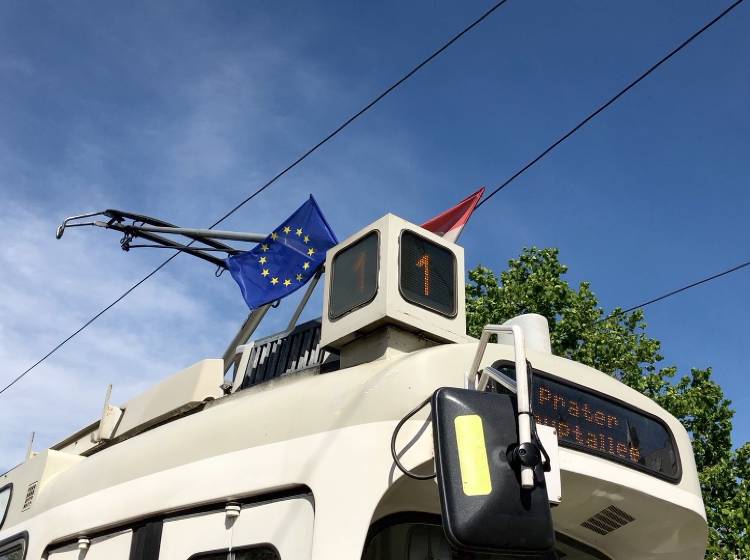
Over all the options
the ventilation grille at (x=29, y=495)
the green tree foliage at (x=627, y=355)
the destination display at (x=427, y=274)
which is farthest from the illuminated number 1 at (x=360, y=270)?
the green tree foliage at (x=627, y=355)

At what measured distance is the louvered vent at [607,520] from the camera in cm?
337

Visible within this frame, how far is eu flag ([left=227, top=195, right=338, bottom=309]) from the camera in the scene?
22.1 ft

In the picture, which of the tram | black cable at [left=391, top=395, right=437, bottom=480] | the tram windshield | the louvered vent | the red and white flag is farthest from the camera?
the red and white flag

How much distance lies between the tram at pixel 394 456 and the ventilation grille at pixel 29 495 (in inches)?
15.1

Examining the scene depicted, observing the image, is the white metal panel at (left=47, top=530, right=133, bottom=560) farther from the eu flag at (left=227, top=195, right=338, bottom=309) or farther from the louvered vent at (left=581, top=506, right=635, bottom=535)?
the eu flag at (left=227, top=195, right=338, bottom=309)

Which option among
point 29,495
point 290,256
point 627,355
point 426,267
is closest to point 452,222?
point 290,256

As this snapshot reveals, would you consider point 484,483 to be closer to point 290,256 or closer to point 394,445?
point 394,445

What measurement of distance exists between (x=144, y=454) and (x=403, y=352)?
1424 mm

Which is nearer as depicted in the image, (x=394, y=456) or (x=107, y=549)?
(x=394, y=456)

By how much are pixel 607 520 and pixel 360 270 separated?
1617mm

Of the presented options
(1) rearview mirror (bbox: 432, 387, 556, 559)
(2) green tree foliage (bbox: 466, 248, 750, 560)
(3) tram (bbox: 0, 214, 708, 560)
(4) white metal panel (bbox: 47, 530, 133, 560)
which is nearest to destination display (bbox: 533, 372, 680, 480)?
(3) tram (bbox: 0, 214, 708, 560)

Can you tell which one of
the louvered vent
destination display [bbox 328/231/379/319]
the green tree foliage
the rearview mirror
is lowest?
the rearview mirror

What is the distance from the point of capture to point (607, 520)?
3.43 metres

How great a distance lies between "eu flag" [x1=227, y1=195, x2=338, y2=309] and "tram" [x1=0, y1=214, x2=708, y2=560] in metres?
2.39
